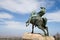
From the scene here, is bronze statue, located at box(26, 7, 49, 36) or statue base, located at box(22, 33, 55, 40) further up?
bronze statue, located at box(26, 7, 49, 36)

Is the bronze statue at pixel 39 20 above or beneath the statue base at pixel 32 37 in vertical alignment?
above

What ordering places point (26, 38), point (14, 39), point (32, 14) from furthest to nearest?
point (14, 39) → point (32, 14) → point (26, 38)

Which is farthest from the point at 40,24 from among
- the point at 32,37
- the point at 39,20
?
the point at 32,37

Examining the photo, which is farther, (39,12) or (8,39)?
(8,39)

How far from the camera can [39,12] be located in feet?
56.3

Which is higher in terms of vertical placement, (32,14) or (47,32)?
(32,14)

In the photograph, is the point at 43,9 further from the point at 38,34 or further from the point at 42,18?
the point at 38,34

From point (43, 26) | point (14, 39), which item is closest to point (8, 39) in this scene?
point (14, 39)

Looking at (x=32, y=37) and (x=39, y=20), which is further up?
(x=39, y=20)

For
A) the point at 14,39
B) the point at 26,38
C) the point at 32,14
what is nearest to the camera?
the point at 26,38

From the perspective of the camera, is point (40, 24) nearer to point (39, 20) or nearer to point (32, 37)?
point (39, 20)

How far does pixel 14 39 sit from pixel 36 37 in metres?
12.8

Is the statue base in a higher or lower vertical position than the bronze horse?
lower

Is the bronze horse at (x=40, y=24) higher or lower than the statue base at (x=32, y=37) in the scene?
higher
